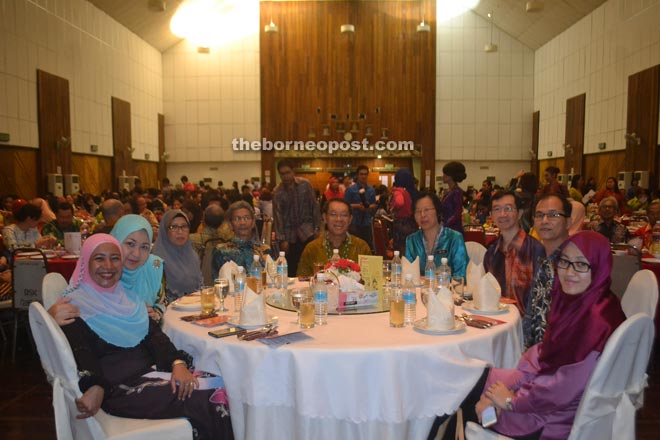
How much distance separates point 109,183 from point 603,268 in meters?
15.4

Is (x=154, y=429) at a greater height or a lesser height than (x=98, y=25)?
lesser

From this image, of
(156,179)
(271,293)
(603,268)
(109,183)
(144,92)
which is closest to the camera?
(603,268)

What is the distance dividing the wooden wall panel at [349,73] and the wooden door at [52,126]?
704 centimetres

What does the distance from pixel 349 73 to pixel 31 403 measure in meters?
16.1

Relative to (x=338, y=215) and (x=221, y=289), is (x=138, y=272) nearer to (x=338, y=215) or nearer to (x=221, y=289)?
(x=221, y=289)

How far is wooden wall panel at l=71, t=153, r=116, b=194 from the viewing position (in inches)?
546

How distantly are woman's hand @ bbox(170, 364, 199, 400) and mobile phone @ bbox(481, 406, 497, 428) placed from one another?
1265 millimetres

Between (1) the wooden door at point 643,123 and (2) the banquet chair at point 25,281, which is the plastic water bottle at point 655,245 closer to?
(2) the banquet chair at point 25,281

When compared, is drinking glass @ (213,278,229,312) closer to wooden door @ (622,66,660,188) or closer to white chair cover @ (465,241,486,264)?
white chair cover @ (465,241,486,264)

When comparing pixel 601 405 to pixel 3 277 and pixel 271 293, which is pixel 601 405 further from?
pixel 3 277

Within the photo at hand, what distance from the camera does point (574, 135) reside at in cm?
1568

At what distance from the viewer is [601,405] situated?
187cm

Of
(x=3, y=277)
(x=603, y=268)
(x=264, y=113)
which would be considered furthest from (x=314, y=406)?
(x=264, y=113)

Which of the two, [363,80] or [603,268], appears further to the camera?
[363,80]
